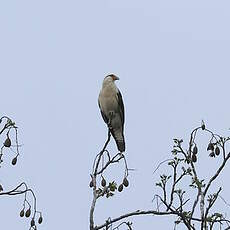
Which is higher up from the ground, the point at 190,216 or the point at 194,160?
the point at 194,160

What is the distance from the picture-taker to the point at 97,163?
5.11 m

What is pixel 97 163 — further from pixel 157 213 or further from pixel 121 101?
pixel 121 101

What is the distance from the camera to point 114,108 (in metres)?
10.3

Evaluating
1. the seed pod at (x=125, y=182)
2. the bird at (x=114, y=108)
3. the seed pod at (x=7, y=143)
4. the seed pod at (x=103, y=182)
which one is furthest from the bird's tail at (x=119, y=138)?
the seed pod at (x=7, y=143)

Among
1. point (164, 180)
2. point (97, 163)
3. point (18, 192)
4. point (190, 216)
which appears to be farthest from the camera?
point (164, 180)

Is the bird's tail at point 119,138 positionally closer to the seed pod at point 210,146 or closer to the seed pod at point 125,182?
the seed pod at point 125,182

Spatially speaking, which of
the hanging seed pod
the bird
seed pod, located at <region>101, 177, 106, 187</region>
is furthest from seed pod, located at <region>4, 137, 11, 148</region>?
the bird

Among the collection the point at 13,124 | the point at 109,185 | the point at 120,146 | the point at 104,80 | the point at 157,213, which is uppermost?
the point at 104,80

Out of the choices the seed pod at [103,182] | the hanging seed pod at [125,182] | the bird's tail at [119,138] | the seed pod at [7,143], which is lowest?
the seed pod at [103,182]

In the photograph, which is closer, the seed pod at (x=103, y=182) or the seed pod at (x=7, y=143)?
the seed pod at (x=7, y=143)

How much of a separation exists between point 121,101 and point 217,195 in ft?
18.5

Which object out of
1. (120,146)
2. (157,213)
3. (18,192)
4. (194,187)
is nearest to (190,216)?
(157,213)

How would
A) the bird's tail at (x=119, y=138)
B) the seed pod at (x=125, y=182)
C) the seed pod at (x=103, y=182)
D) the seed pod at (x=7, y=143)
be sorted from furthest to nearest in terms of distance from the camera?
1. the bird's tail at (x=119, y=138)
2. the seed pod at (x=125, y=182)
3. the seed pod at (x=103, y=182)
4. the seed pod at (x=7, y=143)

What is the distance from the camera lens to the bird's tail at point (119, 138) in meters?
10.4
